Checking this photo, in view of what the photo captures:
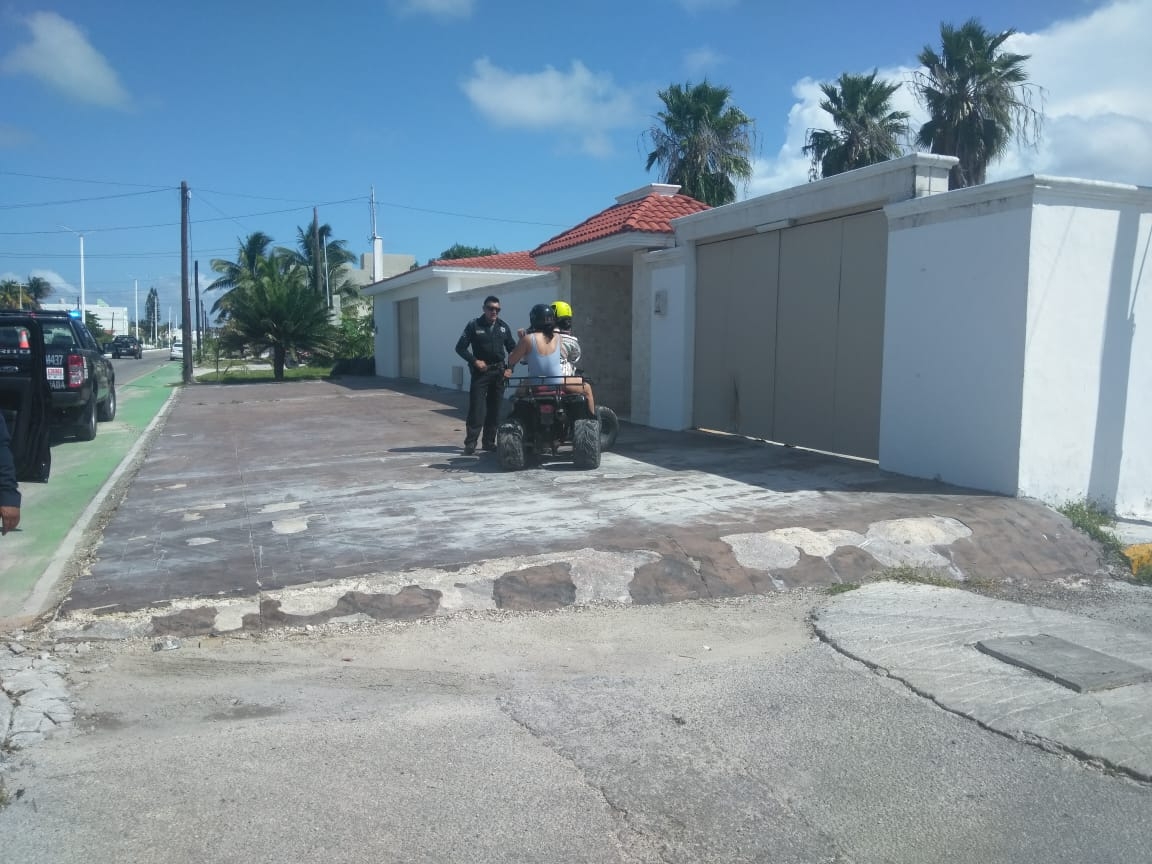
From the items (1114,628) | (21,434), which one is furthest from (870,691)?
(21,434)

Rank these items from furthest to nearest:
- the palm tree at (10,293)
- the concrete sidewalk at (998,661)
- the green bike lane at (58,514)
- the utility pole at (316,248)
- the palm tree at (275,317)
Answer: the palm tree at (10,293), the utility pole at (316,248), the palm tree at (275,317), the green bike lane at (58,514), the concrete sidewalk at (998,661)

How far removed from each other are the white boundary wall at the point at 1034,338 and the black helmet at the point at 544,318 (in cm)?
362

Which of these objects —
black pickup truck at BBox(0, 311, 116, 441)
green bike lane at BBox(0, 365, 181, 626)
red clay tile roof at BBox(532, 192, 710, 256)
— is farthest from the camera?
red clay tile roof at BBox(532, 192, 710, 256)

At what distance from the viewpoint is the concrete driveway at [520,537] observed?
20.1ft

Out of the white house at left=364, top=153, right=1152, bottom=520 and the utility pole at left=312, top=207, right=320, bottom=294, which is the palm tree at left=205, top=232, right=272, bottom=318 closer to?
the utility pole at left=312, top=207, right=320, bottom=294

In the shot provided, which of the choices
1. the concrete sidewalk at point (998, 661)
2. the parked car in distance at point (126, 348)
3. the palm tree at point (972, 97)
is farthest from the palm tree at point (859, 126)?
the parked car in distance at point (126, 348)

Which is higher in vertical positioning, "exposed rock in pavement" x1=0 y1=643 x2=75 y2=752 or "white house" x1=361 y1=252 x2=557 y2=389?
"white house" x1=361 y1=252 x2=557 y2=389

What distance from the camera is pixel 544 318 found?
10242 millimetres

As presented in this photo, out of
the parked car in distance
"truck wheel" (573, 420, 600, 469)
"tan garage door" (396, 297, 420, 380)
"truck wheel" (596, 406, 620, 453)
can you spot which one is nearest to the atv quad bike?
"truck wheel" (573, 420, 600, 469)

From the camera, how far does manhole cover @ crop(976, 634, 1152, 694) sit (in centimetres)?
479

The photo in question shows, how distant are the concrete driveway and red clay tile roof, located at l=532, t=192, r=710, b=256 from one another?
14.1ft

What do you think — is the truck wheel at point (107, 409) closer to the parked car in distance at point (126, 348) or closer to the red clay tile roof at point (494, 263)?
the red clay tile roof at point (494, 263)

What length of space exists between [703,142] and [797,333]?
2130 centimetres

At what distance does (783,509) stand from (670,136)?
2562 centimetres
